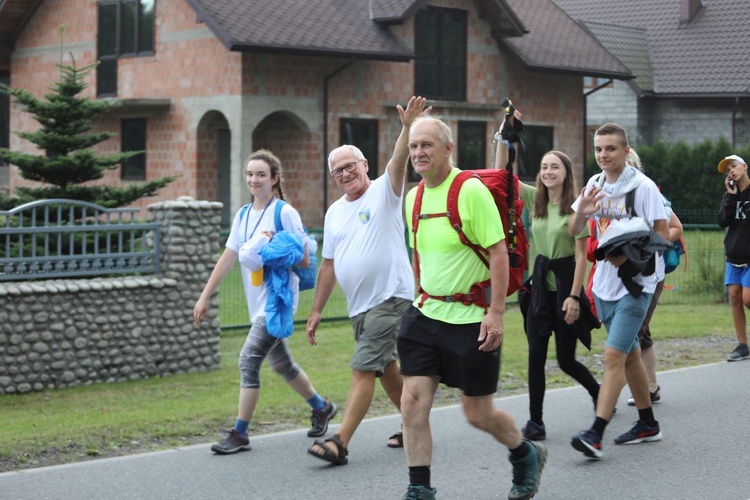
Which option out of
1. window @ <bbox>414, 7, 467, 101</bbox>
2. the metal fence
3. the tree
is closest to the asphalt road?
the metal fence

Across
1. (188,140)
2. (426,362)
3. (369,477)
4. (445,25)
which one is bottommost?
(369,477)

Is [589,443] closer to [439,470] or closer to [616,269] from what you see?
[439,470]

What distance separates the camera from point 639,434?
8.00 metres

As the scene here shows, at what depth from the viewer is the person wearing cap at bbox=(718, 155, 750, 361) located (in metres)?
11.8

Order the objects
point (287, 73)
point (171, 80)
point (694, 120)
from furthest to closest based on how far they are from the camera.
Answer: point (694, 120) → point (171, 80) → point (287, 73)

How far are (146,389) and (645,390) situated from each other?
5.40 meters

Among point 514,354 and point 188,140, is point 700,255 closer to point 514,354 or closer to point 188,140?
point 514,354

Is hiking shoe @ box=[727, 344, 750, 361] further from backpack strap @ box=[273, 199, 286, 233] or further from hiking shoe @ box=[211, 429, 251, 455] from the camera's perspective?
hiking shoe @ box=[211, 429, 251, 455]

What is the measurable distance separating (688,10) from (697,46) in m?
1.69

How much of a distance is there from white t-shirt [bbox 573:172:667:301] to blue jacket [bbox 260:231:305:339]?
1.91 meters

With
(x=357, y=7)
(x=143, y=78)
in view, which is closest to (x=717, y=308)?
(x=357, y=7)

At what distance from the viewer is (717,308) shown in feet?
56.6

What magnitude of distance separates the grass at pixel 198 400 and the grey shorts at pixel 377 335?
1.55 m

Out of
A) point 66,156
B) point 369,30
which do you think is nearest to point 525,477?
point 66,156
